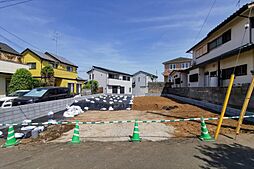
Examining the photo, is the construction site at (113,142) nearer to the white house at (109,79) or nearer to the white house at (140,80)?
the white house at (109,79)

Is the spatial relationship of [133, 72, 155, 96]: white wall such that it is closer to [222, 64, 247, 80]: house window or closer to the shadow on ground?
[222, 64, 247, 80]: house window

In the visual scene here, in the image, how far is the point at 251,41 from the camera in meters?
10.6

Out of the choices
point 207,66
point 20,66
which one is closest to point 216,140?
point 207,66

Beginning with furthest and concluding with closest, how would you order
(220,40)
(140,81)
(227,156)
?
1. (140,81)
2. (220,40)
3. (227,156)

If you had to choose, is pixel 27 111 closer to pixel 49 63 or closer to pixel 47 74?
pixel 47 74

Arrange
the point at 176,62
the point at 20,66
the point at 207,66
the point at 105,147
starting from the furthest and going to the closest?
the point at 176,62 < the point at 20,66 < the point at 207,66 < the point at 105,147

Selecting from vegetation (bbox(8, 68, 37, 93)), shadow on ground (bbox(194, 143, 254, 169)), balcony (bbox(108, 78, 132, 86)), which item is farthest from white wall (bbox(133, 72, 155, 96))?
shadow on ground (bbox(194, 143, 254, 169))

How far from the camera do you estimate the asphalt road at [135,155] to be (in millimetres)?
3301

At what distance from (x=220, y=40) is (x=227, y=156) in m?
14.3

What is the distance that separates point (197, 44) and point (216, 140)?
61.4 ft

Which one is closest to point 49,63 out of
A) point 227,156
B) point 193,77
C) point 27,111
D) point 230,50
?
point 27,111

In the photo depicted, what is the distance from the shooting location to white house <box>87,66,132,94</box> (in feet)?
121

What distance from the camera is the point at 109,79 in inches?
1467

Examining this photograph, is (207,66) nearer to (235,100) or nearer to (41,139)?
(235,100)
